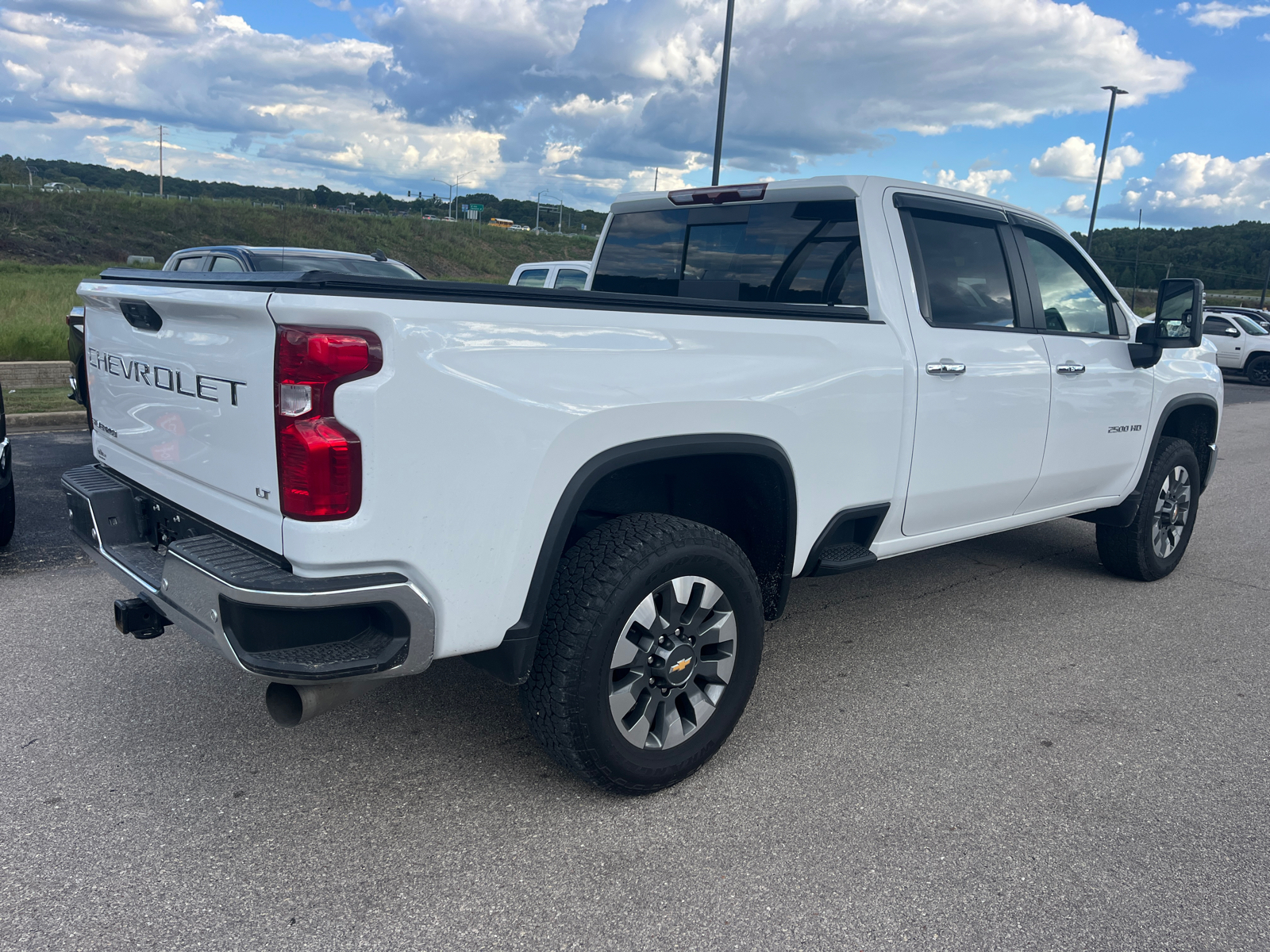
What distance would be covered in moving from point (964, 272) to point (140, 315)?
316 centimetres

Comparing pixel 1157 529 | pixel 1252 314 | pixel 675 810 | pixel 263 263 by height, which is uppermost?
pixel 1252 314

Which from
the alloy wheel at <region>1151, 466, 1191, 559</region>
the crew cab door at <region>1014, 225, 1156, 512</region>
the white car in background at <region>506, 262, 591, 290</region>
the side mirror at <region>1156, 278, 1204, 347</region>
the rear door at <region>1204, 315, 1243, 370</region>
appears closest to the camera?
the crew cab door at <region>1014, 225, 1156, 512</region>

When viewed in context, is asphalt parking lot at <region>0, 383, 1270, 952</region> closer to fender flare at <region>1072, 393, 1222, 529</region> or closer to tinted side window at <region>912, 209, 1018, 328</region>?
fender flare at <region>1072, 393, 1222, 529</region>

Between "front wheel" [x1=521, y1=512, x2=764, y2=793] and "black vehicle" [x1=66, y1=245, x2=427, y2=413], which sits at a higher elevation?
"black vehicle" [x1=66, y1=245, x2=427, y2=413]

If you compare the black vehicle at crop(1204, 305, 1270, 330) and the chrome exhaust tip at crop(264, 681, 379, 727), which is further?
the black vehicle at crop(1204, 305, 1270, 330)

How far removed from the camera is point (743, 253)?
162 inches

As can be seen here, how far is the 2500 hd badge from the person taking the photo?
245 cm

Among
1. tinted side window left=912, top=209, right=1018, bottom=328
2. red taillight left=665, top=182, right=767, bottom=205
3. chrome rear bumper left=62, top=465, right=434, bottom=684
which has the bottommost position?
chrome rear bumper left=62, top=465, right=434, bottom=684

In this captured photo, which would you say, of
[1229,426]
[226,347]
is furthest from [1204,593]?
[1229,426]

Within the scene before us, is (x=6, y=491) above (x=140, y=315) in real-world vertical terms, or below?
below

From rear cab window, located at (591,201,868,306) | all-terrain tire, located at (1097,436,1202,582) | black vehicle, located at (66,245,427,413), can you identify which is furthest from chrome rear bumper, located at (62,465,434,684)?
black vehicle, located at (66,245,427,413)

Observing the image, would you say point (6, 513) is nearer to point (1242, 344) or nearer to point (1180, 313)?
point (1180, 313)

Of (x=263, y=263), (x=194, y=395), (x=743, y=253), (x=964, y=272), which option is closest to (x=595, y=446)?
(x=194, y=395)

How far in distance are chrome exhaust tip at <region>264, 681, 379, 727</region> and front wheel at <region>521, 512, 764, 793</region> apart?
570 mm
